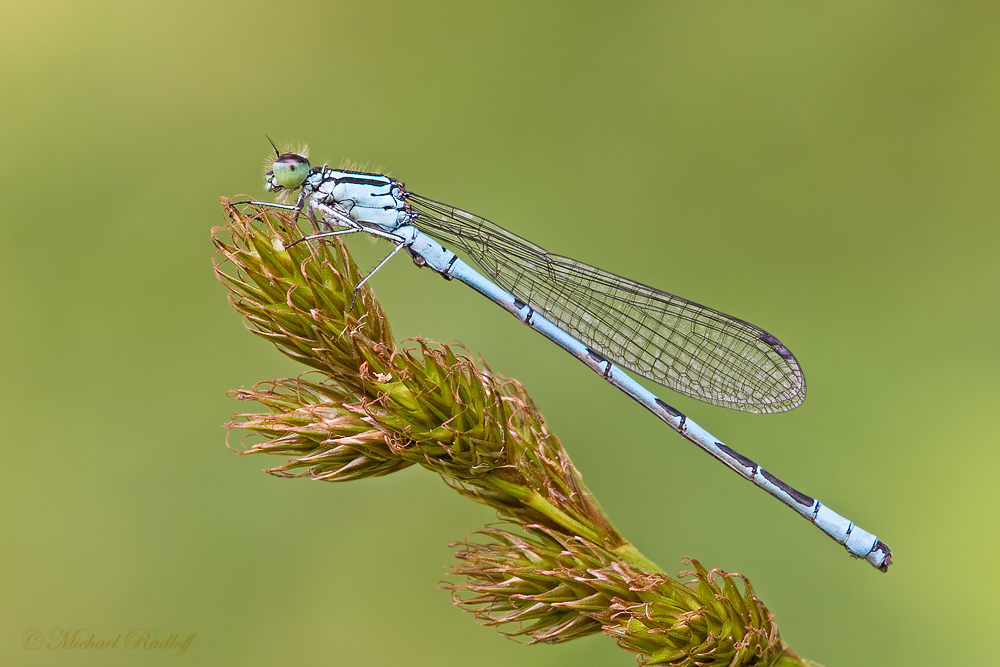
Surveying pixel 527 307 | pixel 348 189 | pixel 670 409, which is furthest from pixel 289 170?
pixel 670 409

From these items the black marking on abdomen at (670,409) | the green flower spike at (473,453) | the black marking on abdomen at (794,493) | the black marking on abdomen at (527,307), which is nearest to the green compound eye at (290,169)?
the green flower spike at (473,453)

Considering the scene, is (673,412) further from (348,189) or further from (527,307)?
(348,189)

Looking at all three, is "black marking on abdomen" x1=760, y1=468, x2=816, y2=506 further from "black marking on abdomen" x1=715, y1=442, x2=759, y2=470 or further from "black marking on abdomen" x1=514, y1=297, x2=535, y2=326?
"black marking on abdomen" x1=514, y1=297, x2=535, y2=326

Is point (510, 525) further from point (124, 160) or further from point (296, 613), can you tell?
point (124, 160)

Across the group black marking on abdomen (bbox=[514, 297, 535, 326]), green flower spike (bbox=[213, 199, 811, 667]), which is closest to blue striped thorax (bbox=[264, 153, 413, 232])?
black marking on abdomen (bbox=[514, 297, 535, 326])

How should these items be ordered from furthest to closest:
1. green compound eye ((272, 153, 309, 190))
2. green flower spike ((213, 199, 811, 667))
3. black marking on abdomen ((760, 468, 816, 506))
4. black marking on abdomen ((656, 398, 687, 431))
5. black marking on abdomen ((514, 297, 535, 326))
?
black marking on abdomen ((514, 297, 535, 326)) → green compound eye ((272, 153, 309, 190)) → black marking on abdomen ((656, 398, 687, 431)) → black marking on abdomen ((760, 468, 816, 506)) → green flower spike ((213, 199, 811, 667))

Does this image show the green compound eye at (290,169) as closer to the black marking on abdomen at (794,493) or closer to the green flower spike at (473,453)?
the green flower spike at (473,453)

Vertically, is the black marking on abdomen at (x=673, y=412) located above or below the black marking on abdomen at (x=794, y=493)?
above
